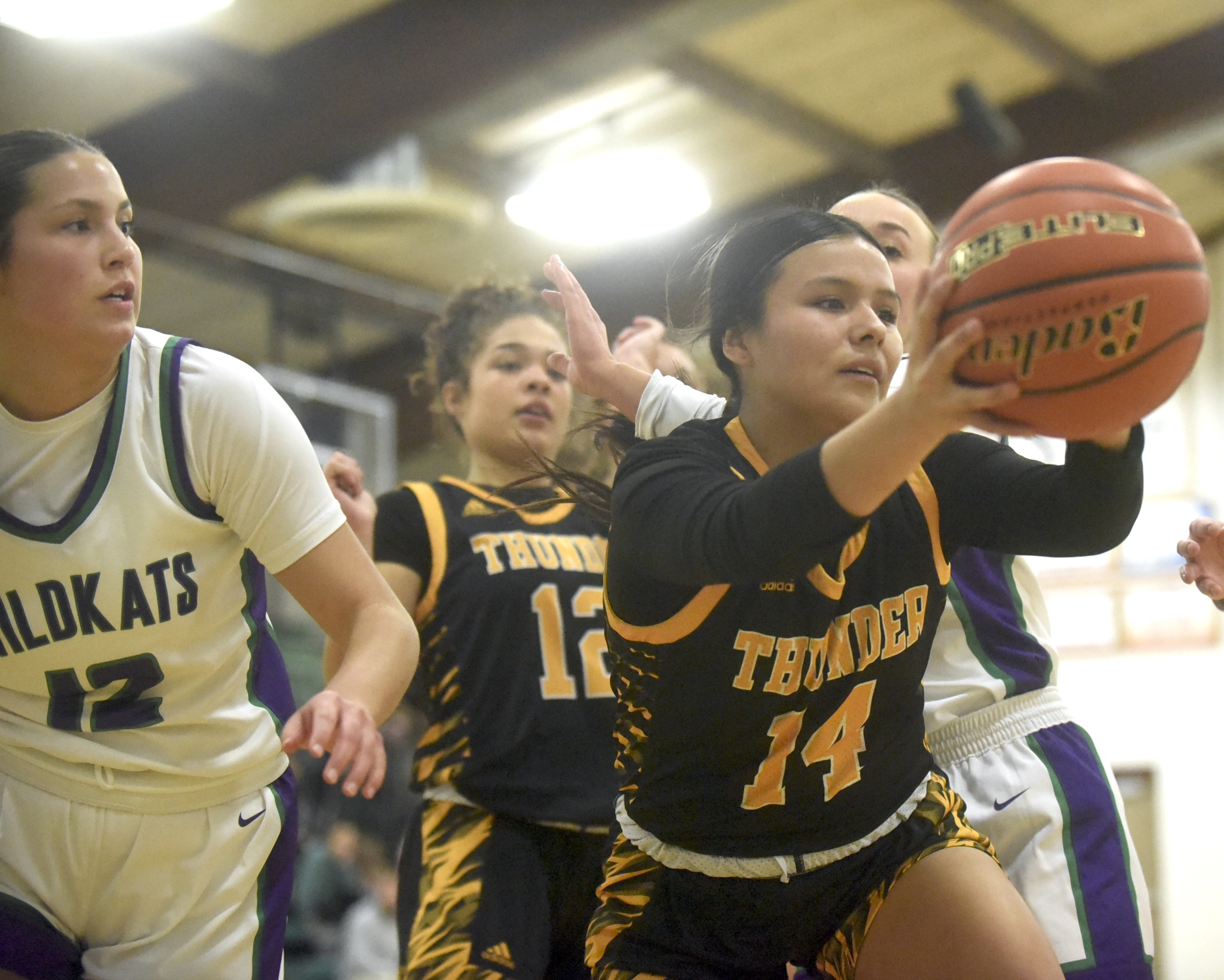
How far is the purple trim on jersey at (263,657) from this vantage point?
2.36 metres

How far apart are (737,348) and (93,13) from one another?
384cm

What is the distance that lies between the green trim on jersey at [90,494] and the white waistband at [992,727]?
1.48 meters

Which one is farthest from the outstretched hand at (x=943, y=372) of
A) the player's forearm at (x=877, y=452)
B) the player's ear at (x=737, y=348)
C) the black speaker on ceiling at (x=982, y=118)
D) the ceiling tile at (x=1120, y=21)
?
the black speaker on ceiling at (x=982, y=118)

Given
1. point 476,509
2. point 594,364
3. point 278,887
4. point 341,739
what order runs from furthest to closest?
1. point 476,509
2. point 594,364
3. point 278,887
4. point 341,739

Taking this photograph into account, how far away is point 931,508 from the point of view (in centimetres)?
215

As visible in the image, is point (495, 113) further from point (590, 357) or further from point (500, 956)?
point (500, 956)

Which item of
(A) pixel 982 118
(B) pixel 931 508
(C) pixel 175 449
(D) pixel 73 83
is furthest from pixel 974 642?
(A) pixel 982 118

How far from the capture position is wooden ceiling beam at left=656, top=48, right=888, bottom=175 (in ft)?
26.7

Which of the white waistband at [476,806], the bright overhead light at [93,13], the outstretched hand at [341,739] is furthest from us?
the bright overhead light at [93,13]

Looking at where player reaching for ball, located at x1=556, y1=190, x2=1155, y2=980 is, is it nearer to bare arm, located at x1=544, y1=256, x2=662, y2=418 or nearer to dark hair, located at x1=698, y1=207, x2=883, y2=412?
bare arm, located at x1=544, y1=256, x2=662, y2=418

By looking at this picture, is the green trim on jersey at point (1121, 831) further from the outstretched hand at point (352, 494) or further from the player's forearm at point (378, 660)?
the outstretched hand at point (352, 494)

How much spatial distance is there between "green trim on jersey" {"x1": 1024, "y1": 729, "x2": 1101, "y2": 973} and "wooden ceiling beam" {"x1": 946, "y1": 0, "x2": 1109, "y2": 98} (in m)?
6.43

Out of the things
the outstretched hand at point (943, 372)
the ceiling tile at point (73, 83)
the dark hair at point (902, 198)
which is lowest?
the outstretched hand at point (943, 372)

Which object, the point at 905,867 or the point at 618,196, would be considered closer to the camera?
the point at 905,867
